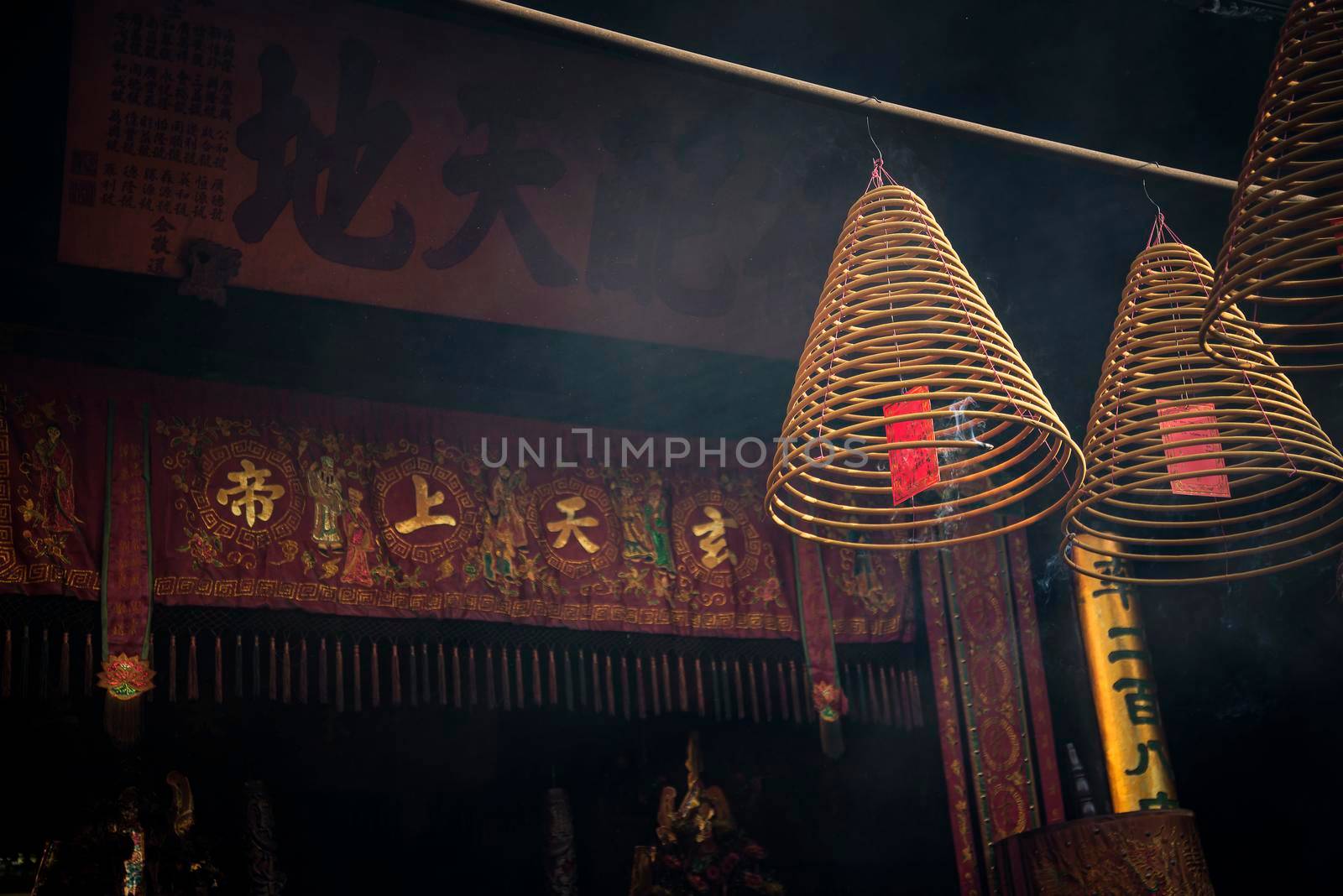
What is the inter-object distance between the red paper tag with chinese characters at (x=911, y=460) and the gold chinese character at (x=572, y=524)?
2.42 metres

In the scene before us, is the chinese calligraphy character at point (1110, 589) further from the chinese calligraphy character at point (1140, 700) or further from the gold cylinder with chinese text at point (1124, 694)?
the chinese calligraphy character at point (1140, 700)

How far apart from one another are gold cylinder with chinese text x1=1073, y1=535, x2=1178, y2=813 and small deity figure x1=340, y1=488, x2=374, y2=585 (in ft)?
8.77

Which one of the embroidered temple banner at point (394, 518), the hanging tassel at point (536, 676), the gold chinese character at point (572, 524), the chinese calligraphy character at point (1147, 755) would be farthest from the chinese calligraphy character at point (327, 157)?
the chinese calligraphy character at point (1147, 755)

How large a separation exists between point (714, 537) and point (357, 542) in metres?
1.43

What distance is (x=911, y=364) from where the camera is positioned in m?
2.67

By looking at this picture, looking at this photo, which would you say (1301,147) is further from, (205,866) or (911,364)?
(205,866)

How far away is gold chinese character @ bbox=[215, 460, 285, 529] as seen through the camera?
4488 mm

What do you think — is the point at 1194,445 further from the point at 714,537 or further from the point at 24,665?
the point at 24,665

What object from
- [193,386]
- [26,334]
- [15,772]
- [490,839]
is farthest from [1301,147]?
[15,772]

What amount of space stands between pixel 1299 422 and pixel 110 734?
3.50 metres

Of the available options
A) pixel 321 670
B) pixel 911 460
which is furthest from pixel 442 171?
pixel 911 460

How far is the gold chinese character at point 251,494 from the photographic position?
14.7 ft

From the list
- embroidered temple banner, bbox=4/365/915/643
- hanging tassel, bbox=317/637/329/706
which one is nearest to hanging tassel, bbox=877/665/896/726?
embroidered temple banner, bbox=4/365/915/643

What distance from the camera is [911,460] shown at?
2.67 meters
